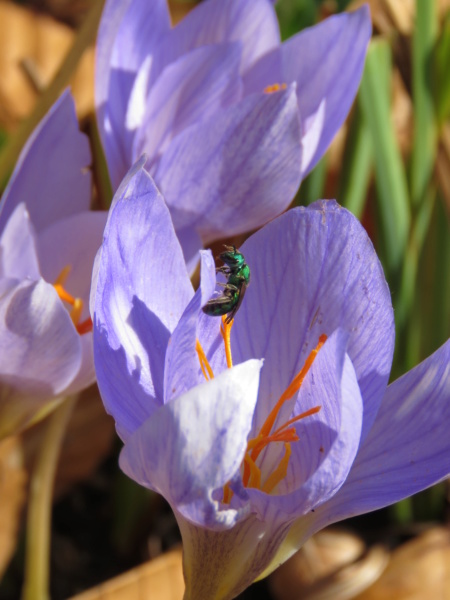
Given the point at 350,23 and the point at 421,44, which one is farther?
the point at 421,44

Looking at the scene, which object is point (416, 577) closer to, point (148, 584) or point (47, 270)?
point (148, 584)

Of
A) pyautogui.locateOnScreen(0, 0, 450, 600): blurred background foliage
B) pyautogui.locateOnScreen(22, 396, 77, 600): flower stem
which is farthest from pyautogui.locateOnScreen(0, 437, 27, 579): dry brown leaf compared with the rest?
pyautogui.locateOnScreen(22, 396, 77, 600): flower stem

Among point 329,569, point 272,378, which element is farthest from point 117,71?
point 329,569

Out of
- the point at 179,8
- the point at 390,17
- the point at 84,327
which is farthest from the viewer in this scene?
the point at 179,8

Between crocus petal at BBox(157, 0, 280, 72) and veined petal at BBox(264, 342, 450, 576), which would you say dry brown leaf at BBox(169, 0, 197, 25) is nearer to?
crocus petal at BBox(157, 0, 280, 72)

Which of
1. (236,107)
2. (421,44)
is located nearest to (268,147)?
(236,107)

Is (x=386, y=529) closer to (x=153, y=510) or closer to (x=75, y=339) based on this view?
(x=153, y=510)
